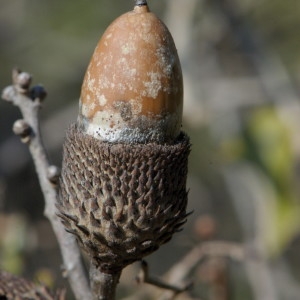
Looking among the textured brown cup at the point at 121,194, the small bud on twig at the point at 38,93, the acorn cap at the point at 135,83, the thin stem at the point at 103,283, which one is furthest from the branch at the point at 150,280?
the small bud on twig at the point at 38,93

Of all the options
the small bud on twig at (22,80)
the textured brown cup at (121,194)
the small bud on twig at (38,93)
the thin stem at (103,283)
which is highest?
the small bud on twig at (22,80)

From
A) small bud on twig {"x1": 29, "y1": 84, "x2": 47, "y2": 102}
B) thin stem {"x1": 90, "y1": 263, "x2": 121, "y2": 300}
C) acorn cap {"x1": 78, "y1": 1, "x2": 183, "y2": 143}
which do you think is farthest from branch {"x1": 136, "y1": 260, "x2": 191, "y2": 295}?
small bud on twig {"x1": 29, "y1": 84, "x2": 47, "y2": 102}

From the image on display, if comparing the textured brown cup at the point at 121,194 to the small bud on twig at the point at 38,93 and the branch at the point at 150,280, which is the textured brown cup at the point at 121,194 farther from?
the small bud on twig at the point at 38,93

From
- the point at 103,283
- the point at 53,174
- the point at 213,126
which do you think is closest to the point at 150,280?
the point at 103,283

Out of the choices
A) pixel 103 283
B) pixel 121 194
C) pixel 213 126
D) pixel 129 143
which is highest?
pixel 129 143

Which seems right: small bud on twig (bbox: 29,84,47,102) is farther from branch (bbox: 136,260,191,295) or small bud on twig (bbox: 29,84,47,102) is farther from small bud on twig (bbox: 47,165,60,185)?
branch (bbox: 136,260,191,295)

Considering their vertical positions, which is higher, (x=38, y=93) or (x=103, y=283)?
(x=38, y=93)

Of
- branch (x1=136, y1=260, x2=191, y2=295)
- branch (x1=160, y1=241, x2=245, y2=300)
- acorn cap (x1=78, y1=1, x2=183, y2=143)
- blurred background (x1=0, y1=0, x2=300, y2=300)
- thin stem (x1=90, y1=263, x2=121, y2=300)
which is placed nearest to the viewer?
acorn cap (x1=78, y1=1, x2=183, y2=143)

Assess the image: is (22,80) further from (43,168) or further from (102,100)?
(102,100)
